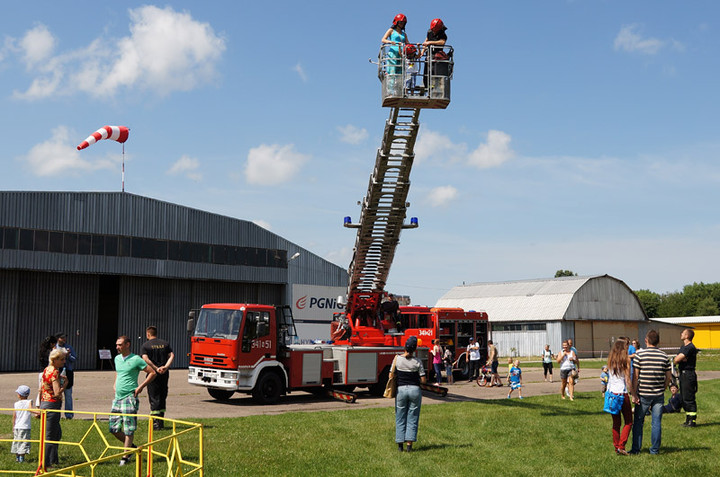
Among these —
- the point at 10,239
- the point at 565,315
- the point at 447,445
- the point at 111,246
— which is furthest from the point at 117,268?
the point at 565,315

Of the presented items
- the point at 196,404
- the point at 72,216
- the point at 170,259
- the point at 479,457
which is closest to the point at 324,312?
the point at 170,259

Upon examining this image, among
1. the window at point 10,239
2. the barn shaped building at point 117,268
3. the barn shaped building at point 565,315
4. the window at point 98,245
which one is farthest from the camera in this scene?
the barn shaped building at point 565,315

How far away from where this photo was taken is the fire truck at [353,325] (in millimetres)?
15305

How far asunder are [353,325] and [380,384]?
2.20 meters

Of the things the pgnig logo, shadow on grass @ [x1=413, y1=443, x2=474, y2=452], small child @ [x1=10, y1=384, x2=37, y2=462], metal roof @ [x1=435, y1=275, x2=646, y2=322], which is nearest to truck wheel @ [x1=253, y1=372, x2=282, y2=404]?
shadow on grass @ [x1=413, y1=443, x2=474, y2=452]

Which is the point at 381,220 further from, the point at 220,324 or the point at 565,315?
the point at 565,315

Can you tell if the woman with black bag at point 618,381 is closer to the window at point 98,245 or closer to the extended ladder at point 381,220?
the extended ladder at point 381,220

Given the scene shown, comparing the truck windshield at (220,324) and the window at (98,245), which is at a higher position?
the window at (98,245)

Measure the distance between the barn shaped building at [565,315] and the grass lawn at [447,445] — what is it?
3849cm

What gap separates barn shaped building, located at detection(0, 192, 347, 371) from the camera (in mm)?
35344

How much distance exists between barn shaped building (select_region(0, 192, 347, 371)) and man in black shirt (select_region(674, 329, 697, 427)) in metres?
30.1

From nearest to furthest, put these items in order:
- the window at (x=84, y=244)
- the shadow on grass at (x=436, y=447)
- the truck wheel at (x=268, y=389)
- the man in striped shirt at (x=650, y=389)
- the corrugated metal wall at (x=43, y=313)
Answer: the man in striped shirt at (x=650, y=389), the shadow on grass at (x=436, y=447), the truck wheel at (x=268, y=389), the corrugated metal wall at (x=43, y=313), the window at (x=84, y=244)

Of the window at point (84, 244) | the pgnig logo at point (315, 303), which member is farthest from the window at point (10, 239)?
the pgnig logo at point (315, 303)

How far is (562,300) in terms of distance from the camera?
56.1m
